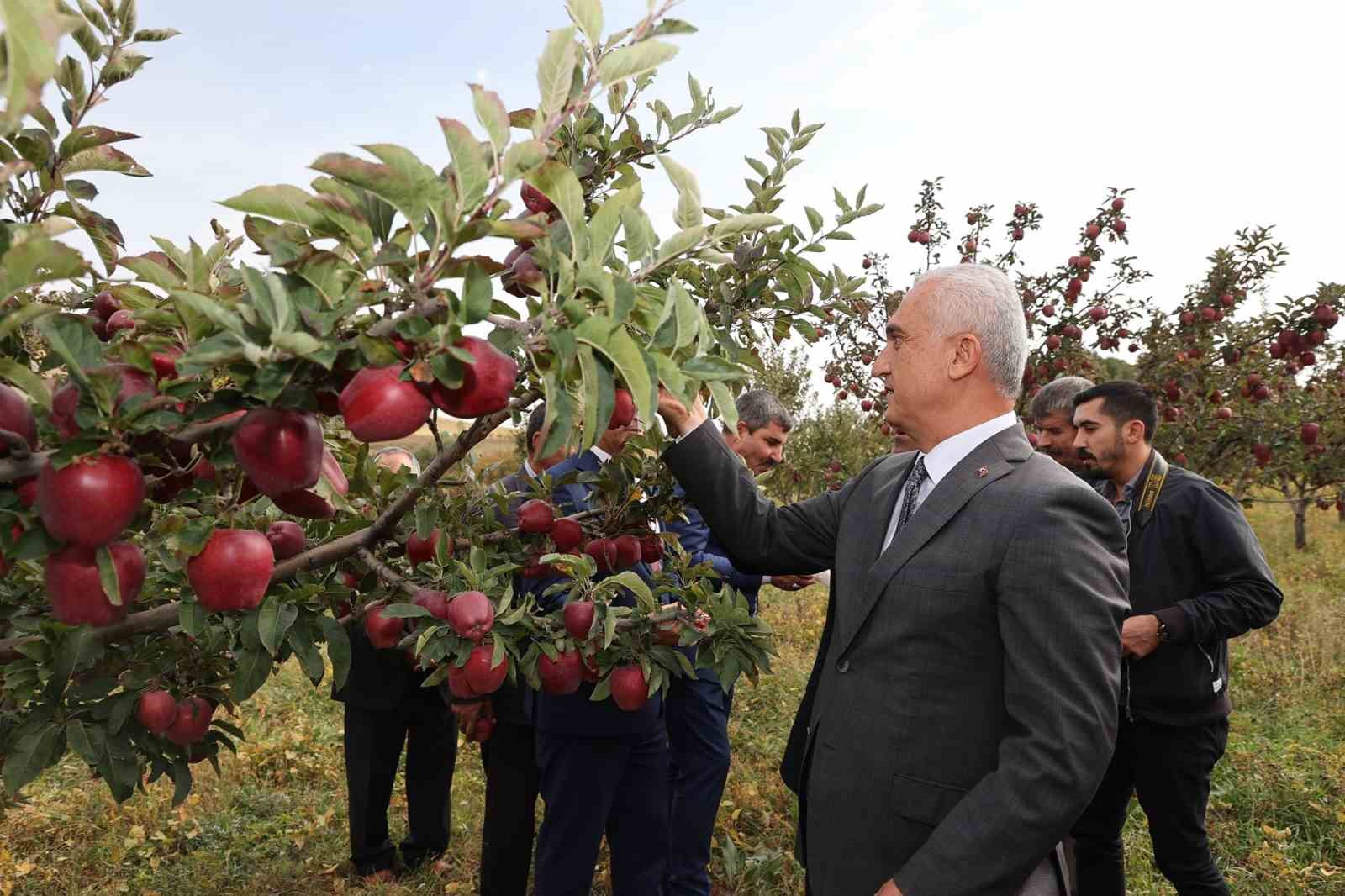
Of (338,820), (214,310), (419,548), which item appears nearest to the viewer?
(214,310)

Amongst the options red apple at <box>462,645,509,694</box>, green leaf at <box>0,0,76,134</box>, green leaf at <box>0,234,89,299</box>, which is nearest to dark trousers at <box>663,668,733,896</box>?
red apple at <box>462,645,509,694</box>

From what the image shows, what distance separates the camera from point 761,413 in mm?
3801

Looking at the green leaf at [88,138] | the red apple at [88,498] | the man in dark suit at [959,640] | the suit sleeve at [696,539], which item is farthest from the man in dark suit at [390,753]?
the red apple at [88,498]

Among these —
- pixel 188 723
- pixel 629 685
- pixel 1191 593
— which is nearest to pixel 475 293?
pixel 188 723

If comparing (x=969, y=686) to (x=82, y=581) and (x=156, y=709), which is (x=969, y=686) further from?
(x=156, y=709)

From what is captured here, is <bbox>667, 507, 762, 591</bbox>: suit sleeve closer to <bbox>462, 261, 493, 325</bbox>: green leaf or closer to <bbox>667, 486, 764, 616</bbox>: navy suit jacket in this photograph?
<bbox>667, 486, 764, 616</bbox>: navy suit jacket

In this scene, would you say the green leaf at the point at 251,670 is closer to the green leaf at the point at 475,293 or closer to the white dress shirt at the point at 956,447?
the green leaf at the point at 475,293

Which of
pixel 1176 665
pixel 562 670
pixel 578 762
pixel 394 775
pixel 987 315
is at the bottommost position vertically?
pixel 394 775

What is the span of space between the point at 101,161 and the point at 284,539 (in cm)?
69

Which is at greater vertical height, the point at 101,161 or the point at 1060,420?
the point at 101,161

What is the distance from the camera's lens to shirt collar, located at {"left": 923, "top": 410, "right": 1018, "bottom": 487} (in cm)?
173

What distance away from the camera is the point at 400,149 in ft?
2.90

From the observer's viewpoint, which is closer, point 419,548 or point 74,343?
point 74,343

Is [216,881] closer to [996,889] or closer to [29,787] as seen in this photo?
[29,787]
